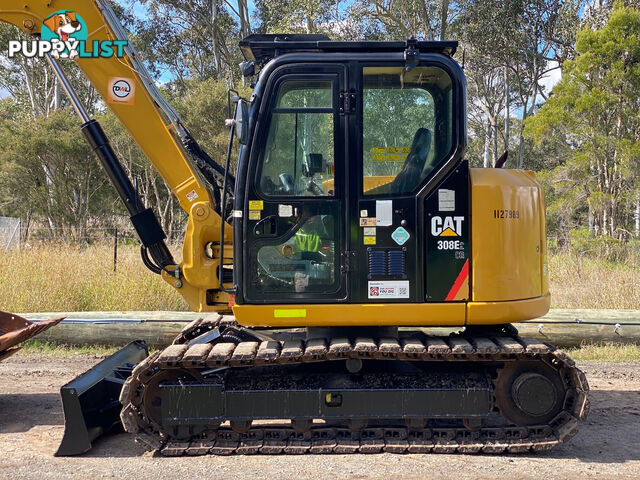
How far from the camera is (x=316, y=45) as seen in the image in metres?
4.60

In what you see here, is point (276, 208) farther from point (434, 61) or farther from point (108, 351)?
point (108, 351)

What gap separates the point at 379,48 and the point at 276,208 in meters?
1.46

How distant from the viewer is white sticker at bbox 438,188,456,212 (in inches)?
181

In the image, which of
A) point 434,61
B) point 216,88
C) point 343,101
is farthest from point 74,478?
point 216,88

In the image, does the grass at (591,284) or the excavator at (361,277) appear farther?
the grass at (591,284)

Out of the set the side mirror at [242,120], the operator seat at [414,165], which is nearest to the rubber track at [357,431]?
the operator seat at [414,165]

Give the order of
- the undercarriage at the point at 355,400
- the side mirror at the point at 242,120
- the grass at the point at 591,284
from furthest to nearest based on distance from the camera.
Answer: the grass at the point at 591,284, the undercarriage at the point at 355,400, the side mirror at the point at 242,120

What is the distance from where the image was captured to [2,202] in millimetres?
26594

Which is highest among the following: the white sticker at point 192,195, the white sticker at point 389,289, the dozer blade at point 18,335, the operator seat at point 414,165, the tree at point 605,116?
the tree at point 605,116

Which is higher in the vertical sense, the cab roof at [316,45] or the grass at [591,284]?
the cab roof at [316,45]

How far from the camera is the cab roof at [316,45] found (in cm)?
457

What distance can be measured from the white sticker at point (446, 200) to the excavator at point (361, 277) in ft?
0.05

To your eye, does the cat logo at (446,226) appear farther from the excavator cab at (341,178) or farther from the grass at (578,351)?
the grass at (578,351)

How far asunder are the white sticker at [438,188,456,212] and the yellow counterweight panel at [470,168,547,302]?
0.50 feet
